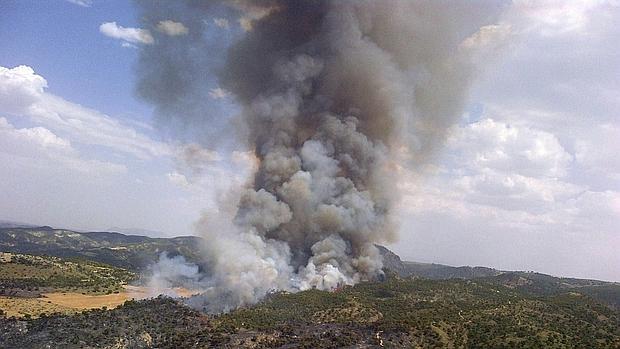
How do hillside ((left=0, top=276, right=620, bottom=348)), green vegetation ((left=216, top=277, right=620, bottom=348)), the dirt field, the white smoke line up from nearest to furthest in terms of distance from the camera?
hillside ((left=0, top=276, right=620, bottom=348)) < green vegetation ((left=216, top=277, right=620, bottom=348)) < the dirt field < the white smoke

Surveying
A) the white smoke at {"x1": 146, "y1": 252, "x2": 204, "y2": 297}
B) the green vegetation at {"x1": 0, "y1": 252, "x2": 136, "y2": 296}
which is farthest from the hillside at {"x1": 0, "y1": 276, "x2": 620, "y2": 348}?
the green vegetation at {"x1": 0, "y1": 252, "x2": 136, "y2": 296}

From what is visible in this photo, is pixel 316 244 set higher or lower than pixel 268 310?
higher

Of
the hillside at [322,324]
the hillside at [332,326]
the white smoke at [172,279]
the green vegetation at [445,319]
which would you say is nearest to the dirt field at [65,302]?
the hillside at [322,324]

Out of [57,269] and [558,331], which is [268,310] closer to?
[558,331]

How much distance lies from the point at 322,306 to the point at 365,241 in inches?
1556

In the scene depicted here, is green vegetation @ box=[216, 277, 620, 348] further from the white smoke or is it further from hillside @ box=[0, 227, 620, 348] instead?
the white smoke

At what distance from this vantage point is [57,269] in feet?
387

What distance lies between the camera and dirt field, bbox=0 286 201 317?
76.4 metres

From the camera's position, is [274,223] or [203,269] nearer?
[274,223]

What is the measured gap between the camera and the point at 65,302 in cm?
8750

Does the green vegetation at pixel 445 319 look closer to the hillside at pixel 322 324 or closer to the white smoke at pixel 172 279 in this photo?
the hillside at pixel 322 324

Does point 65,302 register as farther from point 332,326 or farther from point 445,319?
point 445,319

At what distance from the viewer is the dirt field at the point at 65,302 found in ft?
251

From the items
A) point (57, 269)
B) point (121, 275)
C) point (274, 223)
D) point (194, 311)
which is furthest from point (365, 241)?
point (57, 269)
